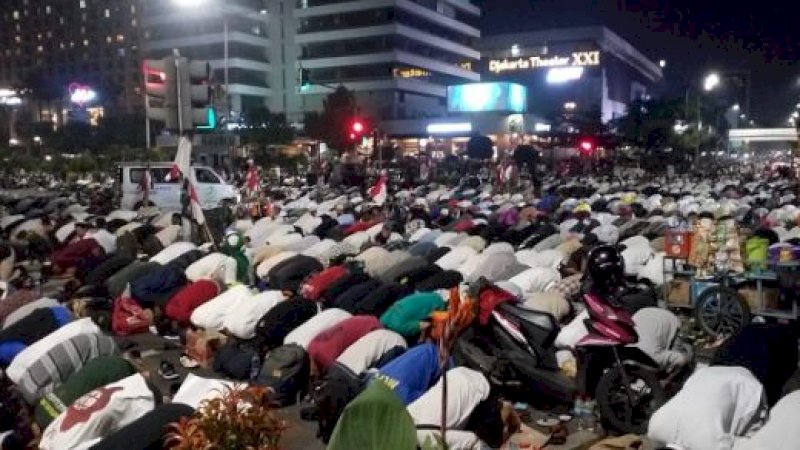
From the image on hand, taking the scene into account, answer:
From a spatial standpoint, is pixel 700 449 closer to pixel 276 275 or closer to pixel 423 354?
pixel 423 354

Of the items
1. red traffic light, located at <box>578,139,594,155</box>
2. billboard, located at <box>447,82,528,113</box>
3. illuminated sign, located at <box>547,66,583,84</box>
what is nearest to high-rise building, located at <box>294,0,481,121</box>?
billboard, located at <box>447,82,528,113</box>

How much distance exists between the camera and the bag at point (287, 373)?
257 inches

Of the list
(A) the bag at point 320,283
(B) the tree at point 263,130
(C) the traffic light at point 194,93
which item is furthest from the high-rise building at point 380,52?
(A) the bag at point 320,283

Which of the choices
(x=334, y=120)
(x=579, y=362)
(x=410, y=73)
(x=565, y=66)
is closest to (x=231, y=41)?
(x=410, y=73)

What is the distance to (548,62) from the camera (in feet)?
291

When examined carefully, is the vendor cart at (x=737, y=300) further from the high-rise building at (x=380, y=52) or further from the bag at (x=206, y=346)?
the high-rise building at (x=380, y=52)

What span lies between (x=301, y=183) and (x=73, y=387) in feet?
95.2

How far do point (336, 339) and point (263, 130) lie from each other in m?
54.3

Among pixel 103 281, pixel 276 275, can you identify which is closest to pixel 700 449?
pixel 276 275

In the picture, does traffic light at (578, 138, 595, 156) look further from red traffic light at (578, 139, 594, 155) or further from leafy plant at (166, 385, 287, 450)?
leafy plant at (166, 385, 287, 450)

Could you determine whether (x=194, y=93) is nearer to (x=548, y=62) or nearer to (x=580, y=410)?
(x=580, y=410)

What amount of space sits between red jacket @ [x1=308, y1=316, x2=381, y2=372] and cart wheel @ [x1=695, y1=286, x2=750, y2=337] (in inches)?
139

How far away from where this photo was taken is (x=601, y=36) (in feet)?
287

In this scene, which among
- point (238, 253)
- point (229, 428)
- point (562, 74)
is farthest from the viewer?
point (562, 74)
